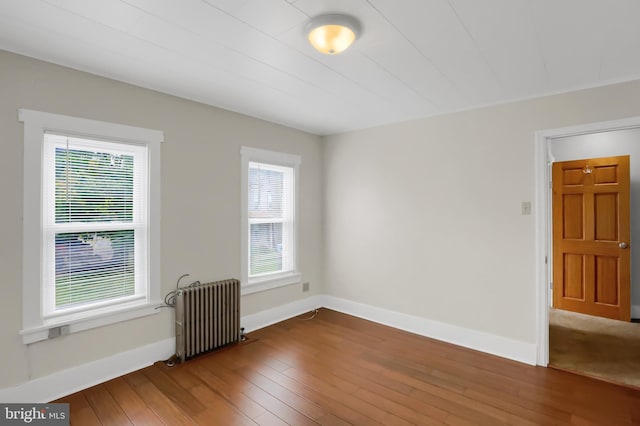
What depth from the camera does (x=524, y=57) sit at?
2242 mm

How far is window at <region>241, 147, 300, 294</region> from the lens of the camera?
3727mm

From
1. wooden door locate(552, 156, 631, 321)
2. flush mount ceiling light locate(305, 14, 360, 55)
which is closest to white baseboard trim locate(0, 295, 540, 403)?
wooden door locate(552, 156, 631, 321)

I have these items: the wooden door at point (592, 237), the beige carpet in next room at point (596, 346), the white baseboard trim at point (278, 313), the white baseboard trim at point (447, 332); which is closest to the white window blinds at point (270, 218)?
the white baseboard trim at point (278, 313)

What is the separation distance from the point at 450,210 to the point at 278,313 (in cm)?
245

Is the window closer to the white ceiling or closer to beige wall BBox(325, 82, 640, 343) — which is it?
beige wall BBox(325, 82, 640, 343)

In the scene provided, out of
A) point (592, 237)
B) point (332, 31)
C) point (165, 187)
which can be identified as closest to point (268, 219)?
point (165, 187)

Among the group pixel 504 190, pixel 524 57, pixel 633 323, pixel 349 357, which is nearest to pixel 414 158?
pixel 504 190

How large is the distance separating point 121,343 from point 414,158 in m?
3.52

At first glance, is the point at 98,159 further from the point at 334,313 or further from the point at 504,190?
the point at 504,190

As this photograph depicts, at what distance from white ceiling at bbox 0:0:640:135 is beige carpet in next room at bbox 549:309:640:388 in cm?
251

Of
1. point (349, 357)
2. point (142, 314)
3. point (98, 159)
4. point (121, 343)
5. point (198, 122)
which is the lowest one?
point (349, 357)

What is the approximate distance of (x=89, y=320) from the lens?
8.37 feet

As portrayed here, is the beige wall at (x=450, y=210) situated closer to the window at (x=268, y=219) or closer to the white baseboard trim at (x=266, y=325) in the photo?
the white baseboard trim at (x=266, y=325)

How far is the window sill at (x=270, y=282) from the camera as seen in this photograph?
373cm
